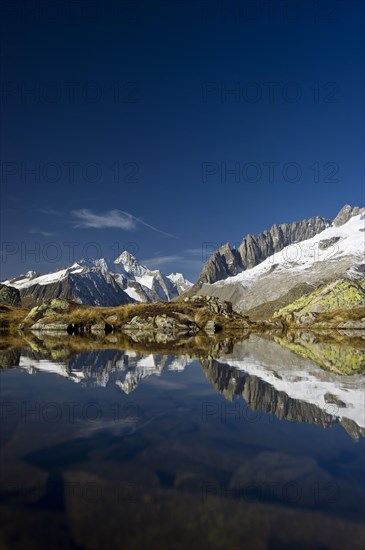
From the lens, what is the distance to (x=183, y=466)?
11.8 m

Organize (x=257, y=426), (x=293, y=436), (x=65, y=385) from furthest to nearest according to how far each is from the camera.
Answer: (x=65, y=385)
(x=257, y=426)
(x=293, y=436)

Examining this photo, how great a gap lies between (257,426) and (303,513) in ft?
22.6

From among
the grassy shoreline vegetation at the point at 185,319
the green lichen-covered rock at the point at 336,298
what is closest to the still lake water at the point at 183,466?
the grassy shoreline vegetation at the point at 185,319

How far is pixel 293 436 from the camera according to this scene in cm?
1456

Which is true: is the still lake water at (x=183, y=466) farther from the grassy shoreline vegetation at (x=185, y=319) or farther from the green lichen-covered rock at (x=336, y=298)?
the green lichen-covered rock at (x=336, y=298)

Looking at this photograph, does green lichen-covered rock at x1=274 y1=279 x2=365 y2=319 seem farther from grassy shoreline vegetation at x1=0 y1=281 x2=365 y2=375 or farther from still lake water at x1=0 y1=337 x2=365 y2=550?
still lake water at x1=0 y1=337 x2=365 y2=550

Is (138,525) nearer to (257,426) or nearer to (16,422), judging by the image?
(257,426)

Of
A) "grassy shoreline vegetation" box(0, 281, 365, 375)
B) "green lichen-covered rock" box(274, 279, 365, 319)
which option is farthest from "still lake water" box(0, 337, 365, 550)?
"green lichen-covered rock" box(274, 279, 365, 319)

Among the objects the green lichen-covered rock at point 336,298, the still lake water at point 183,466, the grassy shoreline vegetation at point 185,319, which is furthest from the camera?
the green lichen-covered rock at point 336,298

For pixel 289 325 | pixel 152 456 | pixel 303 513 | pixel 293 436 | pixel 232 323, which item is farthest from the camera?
pixel 289 325

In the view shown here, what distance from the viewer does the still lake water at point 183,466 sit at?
8.09 m

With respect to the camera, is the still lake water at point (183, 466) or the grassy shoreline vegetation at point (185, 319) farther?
the grassy shoreline vegetation at point (185, 319)

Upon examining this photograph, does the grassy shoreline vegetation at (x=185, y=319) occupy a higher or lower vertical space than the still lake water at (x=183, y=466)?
higher

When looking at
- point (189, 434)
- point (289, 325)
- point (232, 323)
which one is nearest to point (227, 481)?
point (189, 434)
